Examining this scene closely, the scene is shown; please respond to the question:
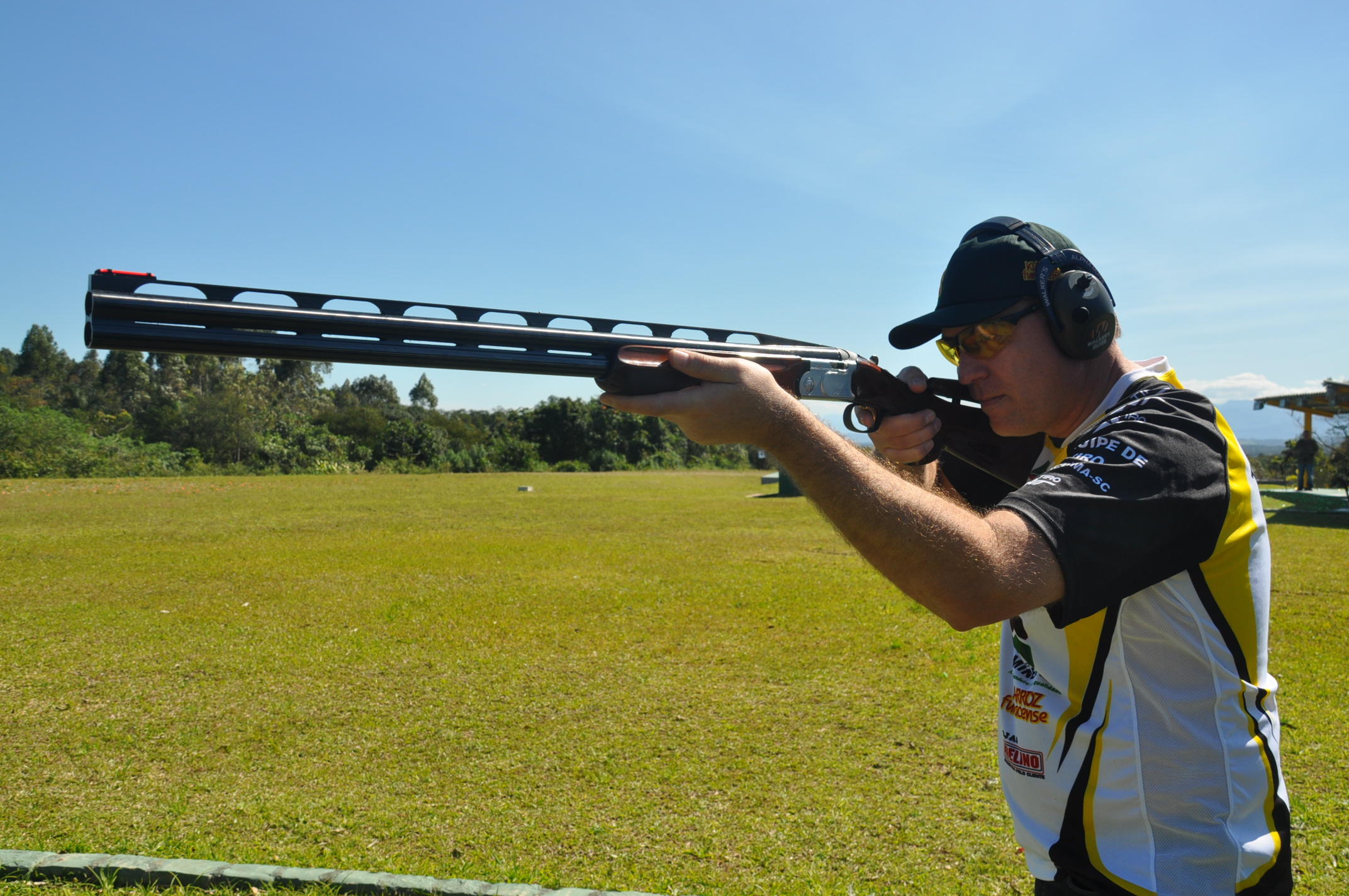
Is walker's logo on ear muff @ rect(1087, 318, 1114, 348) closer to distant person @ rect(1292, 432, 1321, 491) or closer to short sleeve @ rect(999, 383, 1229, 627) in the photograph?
short sleeve @ rect(999, 383, 1229, 627)

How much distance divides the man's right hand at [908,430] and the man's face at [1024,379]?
1.38 feet

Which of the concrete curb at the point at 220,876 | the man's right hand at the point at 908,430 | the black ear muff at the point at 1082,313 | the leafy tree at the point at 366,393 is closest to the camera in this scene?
the black ear muff at the point at 1082,313

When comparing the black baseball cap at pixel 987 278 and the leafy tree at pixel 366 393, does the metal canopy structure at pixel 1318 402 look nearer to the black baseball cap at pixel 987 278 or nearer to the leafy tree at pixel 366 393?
the black baseball cap at pixel 987 278

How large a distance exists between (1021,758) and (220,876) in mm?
3828

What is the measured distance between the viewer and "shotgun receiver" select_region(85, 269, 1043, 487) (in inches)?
91.8

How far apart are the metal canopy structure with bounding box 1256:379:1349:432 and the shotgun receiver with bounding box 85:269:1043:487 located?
96.2 ft

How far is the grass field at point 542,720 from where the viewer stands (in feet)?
15.0

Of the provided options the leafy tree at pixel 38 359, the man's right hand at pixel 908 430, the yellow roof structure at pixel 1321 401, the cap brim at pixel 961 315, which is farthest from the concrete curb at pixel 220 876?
the leafy tree at pixel 38 359

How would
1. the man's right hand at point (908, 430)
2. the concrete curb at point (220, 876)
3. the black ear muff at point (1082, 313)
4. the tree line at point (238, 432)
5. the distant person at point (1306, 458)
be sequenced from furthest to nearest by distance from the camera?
the tree line at point (238, 432), the distant person at point (1306, 458), the concrete curb at point (220, 876), the man's right hand at point (908, 430), the black ear muff at point (1082, 313)

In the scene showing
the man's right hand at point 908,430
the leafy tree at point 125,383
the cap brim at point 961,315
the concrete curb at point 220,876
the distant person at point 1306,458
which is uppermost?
the leafy tree at point 125,383

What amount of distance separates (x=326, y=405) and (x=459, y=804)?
239ft

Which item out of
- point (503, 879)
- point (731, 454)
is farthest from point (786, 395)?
point (731, 454)

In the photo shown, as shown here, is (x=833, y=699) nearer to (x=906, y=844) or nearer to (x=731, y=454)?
(x=906, y=844)

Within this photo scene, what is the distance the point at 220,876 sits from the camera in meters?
3.93
